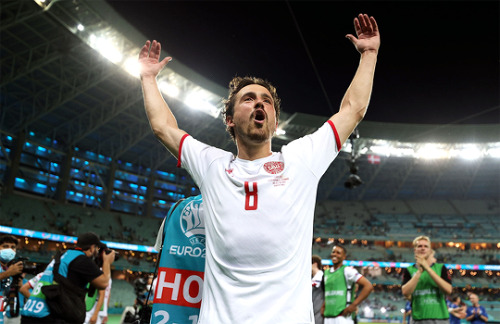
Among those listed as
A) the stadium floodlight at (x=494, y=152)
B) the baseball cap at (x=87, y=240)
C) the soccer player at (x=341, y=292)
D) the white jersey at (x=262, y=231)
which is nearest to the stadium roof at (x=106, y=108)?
the stadium floodlight at (x=494, y=152)

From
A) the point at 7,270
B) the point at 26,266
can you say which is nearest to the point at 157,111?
the point at 7,270

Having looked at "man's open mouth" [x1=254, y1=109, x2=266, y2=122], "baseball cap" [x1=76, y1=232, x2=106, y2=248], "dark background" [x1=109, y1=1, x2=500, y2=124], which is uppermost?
"dark background" [x1=109, y1=1, x2=500, y2=124]

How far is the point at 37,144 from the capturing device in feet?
103

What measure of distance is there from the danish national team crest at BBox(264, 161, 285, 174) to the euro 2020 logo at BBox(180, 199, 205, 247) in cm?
49

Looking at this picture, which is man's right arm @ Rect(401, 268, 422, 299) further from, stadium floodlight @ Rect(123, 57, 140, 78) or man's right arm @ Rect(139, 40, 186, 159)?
stadium floodlight @ Rect(123, 57, 140, 78)

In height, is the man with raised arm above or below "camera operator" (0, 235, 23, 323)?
above

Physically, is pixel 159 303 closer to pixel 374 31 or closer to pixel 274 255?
pixel 274 255

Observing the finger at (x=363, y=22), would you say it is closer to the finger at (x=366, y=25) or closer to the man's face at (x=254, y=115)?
the finger at (x=366, y=25)

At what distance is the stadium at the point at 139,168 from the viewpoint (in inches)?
906

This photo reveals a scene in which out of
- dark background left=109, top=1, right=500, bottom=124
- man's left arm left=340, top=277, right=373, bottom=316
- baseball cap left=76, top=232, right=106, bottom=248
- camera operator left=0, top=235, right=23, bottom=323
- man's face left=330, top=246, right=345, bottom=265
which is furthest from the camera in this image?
dark background left=109, top=1, right=500, bottom=124

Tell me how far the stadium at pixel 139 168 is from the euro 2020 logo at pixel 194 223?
19.6 metres

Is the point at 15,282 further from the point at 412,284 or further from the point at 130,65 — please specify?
the point at 130,65

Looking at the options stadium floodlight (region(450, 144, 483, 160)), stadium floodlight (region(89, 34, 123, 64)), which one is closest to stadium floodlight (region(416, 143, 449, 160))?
stadium floodlight (region(450, 144, 483, 160))

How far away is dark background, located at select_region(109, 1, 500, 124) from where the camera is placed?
75.1ft
